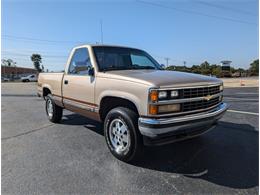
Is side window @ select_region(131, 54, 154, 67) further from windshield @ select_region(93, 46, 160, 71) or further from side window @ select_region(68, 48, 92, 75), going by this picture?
side window @ select_region(68, 48, 92, 75)

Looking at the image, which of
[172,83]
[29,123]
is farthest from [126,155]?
[29,123]

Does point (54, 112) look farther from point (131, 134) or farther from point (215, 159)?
point (215, 159)

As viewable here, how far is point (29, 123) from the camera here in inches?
256

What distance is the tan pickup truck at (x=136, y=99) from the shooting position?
10.8 ft

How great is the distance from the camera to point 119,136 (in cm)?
387

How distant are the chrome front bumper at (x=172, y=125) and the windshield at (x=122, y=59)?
1683mm

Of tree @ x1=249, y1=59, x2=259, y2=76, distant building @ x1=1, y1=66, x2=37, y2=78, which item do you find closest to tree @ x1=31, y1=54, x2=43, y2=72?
distant building @ x1=1, y1=66, x2=37, y2=78

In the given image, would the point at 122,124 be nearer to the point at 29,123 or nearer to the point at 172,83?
the point at 172,83

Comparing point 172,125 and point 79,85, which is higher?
point 79,85

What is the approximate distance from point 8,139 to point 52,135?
89 cm

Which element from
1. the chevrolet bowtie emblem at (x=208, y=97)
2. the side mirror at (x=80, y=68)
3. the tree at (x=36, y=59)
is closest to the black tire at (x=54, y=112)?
the side mirror at (x=80, y=68)

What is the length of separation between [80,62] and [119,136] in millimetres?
2009

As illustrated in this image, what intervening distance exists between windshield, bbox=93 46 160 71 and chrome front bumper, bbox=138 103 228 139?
66.2 inches

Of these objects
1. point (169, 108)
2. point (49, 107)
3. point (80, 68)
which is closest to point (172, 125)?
point (169, 108)
